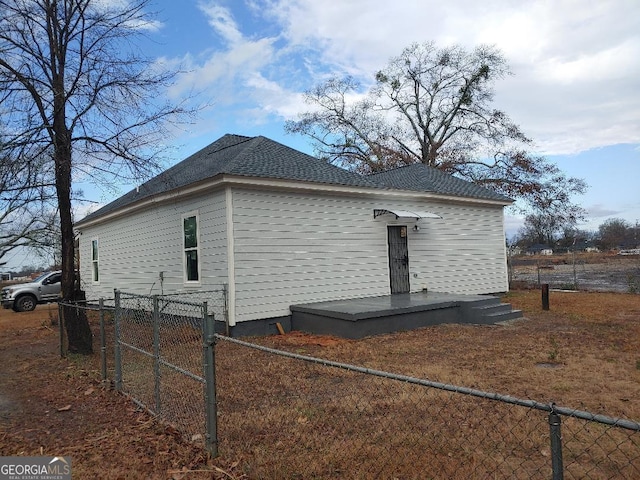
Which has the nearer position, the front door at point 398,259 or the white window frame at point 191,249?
the white window frame at point 191,249

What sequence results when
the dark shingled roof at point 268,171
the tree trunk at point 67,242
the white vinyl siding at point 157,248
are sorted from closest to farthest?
the tree trunk at point 67,242 < the white vinyl siding at point 157,248 < the dark shingled roof at point 268,171

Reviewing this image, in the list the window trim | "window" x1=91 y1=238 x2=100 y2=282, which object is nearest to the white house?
the window trim

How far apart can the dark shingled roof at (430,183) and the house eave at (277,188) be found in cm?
19

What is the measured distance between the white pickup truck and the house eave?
6965 mm

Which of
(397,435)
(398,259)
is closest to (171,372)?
(397,435)

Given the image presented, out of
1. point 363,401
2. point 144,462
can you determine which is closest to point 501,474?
point 363,401

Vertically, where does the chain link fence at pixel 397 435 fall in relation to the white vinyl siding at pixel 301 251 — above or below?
below

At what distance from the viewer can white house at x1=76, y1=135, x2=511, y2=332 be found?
31.7 ft

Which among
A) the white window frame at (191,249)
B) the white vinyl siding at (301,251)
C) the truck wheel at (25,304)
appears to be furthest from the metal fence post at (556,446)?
the truck wheel at (25,304)

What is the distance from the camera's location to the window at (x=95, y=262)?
55.4 ft

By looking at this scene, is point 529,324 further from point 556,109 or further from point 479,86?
point 479,86

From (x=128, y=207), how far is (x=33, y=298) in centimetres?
949

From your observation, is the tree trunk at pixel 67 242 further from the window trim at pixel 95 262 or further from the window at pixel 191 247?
the window trim at pixel 95 262

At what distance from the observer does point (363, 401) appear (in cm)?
485
